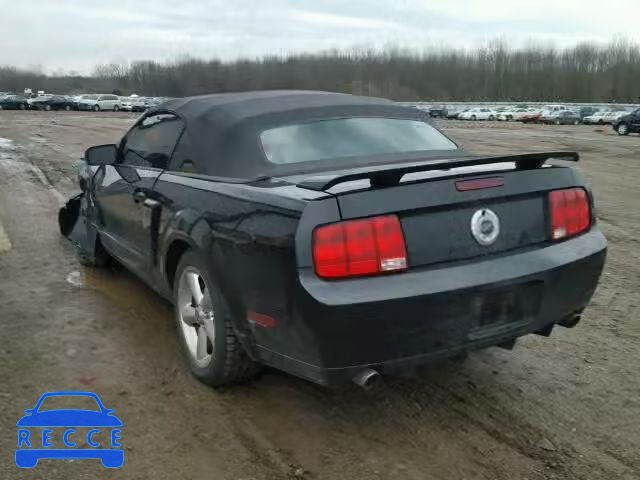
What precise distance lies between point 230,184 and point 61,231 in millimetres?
4426

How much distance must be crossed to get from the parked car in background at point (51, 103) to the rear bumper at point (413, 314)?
2760 inches

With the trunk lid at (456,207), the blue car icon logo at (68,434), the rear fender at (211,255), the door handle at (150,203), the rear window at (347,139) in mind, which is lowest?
the blue car icon logo at (68,434)

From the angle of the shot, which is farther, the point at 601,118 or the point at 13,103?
the point at 13,103

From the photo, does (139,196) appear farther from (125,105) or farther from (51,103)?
(51,103)

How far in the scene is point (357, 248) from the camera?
263 centimetres

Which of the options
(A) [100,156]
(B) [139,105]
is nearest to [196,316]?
(A) [100,156]

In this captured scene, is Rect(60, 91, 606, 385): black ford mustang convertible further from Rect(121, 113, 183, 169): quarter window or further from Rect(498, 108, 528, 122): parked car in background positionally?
Rect(498, 108, 528, 122): parked car in background

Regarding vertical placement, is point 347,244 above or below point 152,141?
below

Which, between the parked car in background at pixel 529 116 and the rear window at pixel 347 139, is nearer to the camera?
the rear window at pixel 347 139

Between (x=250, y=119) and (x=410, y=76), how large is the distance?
123 meters

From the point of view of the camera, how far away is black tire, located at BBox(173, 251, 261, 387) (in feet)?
10.5

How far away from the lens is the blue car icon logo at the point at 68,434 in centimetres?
283

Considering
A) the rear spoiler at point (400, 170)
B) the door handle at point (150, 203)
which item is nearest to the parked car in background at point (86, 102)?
the door handle at point (150, 203)

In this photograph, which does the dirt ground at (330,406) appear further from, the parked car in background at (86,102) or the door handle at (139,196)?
the parked car in background at (86,102)
